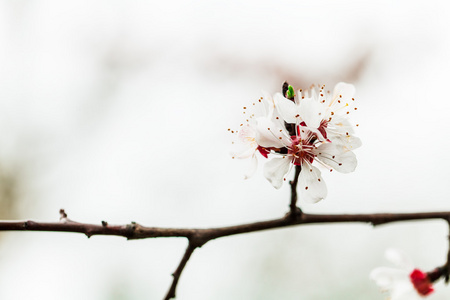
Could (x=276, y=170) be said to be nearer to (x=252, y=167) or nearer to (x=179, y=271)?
(x=252, y=167)

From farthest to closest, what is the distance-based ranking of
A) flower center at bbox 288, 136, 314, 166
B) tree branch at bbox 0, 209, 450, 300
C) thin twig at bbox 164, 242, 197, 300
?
flower center at bbox 288, 136, 314, 166 → thin twig at bbox 164, 242, 197, 300 → tree branch at bbox 0, 209, 450, 300

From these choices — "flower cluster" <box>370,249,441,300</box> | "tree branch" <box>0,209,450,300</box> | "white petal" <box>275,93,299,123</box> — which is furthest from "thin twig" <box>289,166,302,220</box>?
"flower cluster" <box>370,249,441,300</box>

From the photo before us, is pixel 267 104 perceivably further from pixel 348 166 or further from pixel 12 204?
pixel 12 204

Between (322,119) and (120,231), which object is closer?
(120,231)

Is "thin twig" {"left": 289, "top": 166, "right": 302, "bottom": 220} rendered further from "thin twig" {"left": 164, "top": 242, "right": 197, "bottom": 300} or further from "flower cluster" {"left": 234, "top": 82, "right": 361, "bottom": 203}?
"thin twig" {"left": 164, "top": 242, "right": 197, "bottom": 300}

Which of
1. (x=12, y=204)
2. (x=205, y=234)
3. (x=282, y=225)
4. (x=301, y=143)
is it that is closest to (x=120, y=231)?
(x=205, y=234)

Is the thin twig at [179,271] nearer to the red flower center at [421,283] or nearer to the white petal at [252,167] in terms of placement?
the white petal at [252,167]
